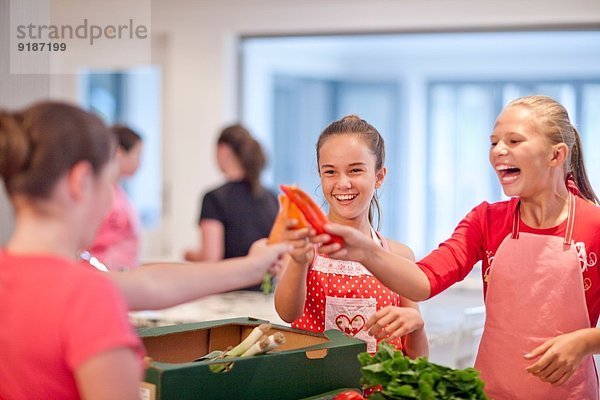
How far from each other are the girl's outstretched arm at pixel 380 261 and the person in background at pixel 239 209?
2112 mm

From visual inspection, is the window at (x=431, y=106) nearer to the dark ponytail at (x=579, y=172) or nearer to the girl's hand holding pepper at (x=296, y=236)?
the dark ponytail at (x=579, y=172)

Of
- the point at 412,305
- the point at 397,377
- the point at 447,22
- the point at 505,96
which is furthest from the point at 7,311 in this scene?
the point at 505,96

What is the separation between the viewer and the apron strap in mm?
1642

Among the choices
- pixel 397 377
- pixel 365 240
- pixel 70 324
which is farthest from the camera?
pixel 365 240

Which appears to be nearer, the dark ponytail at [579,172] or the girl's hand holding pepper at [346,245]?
the girl's hand holding pepper at [346,245]

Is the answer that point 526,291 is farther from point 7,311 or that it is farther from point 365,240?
point 7,311

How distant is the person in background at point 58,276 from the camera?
1001 mm

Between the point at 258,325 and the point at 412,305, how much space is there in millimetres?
419

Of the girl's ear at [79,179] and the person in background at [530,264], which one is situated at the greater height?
the girl's ear at [79,179]

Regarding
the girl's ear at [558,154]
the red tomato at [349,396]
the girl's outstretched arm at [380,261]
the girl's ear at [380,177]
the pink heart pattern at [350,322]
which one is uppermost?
the girl's ear at [558,154]

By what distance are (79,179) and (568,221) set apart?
106cm

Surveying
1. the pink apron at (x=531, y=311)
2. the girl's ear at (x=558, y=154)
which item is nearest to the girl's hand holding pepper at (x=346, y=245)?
the pink apron at (x=531, y=311)

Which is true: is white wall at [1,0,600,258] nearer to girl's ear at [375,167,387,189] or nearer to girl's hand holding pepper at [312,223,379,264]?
girl's ear at [375,167,387,189]

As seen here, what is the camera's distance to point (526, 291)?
166cm
